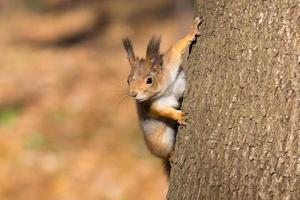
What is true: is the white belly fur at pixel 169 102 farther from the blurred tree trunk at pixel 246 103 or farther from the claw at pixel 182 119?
the blurred tree trunk at pixel 246 103

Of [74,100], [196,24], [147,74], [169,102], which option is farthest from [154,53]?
[74,100]

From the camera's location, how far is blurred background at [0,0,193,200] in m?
6.30

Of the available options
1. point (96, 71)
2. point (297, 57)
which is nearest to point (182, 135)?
point (297, 57)

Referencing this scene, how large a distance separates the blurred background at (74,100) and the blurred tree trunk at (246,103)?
3256 mm

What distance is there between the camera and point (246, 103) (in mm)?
2543

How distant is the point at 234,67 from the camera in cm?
258

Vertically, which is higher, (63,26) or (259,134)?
(63,26)

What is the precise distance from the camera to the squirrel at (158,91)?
3.32m

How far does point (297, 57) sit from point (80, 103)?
5.65 metres

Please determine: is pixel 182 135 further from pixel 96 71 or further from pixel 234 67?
pixel 96 71

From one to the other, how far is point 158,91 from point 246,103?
939 millimetres

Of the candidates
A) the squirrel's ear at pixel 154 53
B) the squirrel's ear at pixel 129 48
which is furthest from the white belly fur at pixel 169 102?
the squirrel's ear at pixel 129 48

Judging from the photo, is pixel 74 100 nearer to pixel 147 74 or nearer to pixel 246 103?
pixel 147 74

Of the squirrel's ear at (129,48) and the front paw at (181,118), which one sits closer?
the front paw at (181,118)
